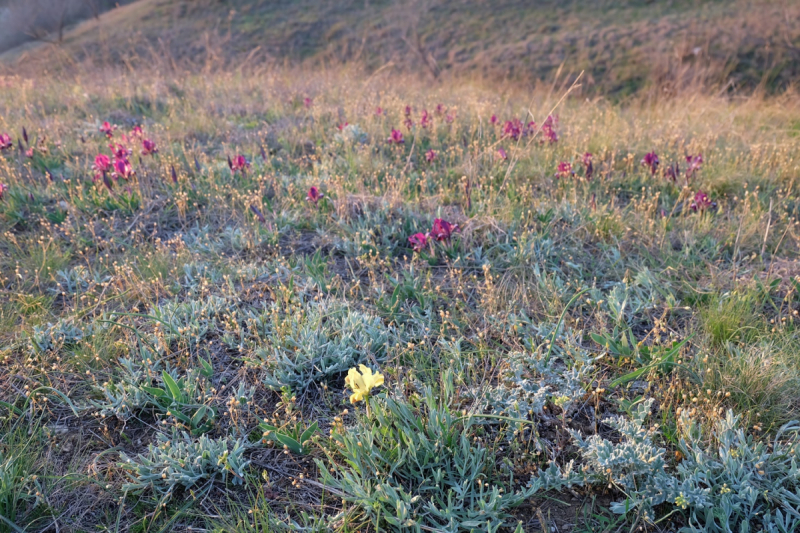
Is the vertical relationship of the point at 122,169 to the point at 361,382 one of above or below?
above

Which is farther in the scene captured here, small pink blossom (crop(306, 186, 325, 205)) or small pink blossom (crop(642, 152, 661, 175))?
small pink blossom (crop(642, 152, 661, 175))

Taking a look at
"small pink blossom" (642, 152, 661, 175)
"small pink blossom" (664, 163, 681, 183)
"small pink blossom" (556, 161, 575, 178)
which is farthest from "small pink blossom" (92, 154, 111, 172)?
"small pink blossom" (664, 163, 681, 183)

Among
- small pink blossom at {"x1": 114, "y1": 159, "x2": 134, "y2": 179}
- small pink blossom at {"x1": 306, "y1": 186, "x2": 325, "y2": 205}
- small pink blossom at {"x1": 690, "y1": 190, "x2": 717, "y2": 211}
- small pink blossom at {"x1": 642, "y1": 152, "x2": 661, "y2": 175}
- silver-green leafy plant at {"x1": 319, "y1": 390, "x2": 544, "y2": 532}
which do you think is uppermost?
small pink blossom at {"x1": 114, "y1": 159, "x2": 134, "y2": 179}

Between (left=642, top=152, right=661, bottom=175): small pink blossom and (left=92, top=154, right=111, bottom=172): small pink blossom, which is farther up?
(left=92, top=154, right=111, bottom=172): small pink blossom

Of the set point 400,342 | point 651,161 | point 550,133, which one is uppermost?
point 550,133

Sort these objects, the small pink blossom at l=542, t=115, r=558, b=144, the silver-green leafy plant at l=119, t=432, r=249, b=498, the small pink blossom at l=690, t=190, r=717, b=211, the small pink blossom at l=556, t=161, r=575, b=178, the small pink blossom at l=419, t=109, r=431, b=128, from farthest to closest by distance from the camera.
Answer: the small pink blossom at l=419, t=109, r=431, b=128
the small pink blossom at l=542, t=115, r=558, b=144
the small pink blossom at l=556, t=161, r=575, b=178
the small pink blossom at l=690, t=190, r=717, b=211
the silver-green leafy plant at l=119, t=432, r=249, b=498

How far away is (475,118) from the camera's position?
584cm

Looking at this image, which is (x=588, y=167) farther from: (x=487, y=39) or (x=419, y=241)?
(x=487, y=39)

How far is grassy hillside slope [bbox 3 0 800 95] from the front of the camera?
35.3 feet

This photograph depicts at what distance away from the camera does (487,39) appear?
1588cm

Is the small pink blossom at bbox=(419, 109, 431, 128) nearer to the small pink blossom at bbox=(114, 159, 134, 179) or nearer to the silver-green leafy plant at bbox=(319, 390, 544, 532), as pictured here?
the small pink blossom at bbox=(114, 159, 134, 179)

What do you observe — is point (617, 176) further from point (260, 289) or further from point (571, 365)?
point (260, 289)

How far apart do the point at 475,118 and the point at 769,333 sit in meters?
4.07

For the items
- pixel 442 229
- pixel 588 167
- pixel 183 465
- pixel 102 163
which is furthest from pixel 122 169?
pixel 588 167
